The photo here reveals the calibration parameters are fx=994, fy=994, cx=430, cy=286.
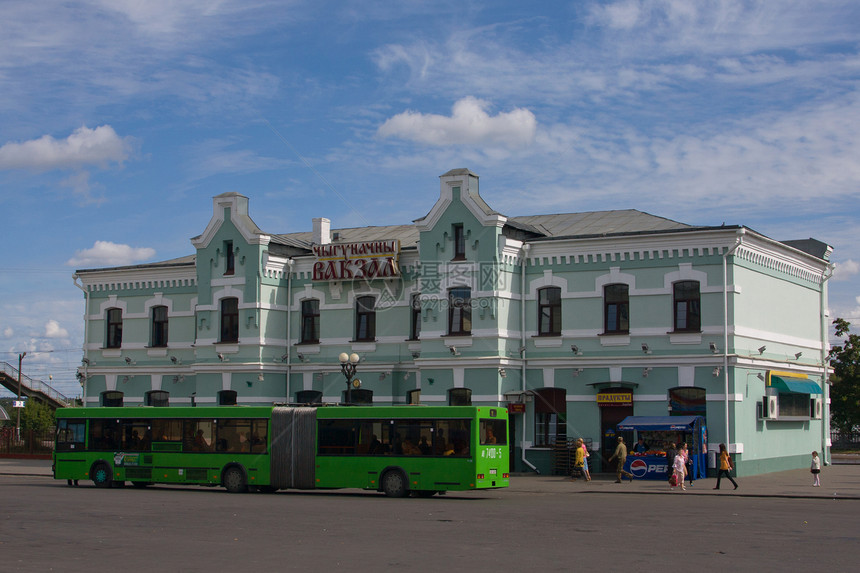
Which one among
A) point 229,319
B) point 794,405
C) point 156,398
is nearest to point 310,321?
point 229,319

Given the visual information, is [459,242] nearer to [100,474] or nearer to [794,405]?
[794,405]

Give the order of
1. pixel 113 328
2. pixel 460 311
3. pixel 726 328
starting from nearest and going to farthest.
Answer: pixel 726 328 < pixel 460 311 < pixel 113 328

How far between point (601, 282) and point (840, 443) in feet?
114

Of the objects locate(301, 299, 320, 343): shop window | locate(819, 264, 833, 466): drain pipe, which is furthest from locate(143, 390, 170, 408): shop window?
locate(819, 264, 833, 466): drain pipe

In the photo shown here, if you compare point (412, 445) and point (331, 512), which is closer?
point (331, 512)

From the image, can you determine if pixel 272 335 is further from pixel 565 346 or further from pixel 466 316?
pixel 565 346

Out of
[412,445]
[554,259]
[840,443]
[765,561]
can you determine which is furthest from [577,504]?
[840,443]

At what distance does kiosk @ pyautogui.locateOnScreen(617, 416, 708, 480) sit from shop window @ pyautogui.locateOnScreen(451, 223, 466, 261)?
854 centimetres

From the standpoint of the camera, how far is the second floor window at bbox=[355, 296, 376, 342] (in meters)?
40.6

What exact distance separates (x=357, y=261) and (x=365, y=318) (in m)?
2.49

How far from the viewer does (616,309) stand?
36.1m

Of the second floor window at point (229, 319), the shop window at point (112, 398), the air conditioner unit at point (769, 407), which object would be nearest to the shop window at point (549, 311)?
the air conditioner unit at point (769, 407)

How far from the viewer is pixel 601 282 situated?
3606 centimetres

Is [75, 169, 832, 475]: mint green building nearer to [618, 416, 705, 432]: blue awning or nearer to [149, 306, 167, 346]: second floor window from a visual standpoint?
[149, 306, 167, 346]: second floor window
